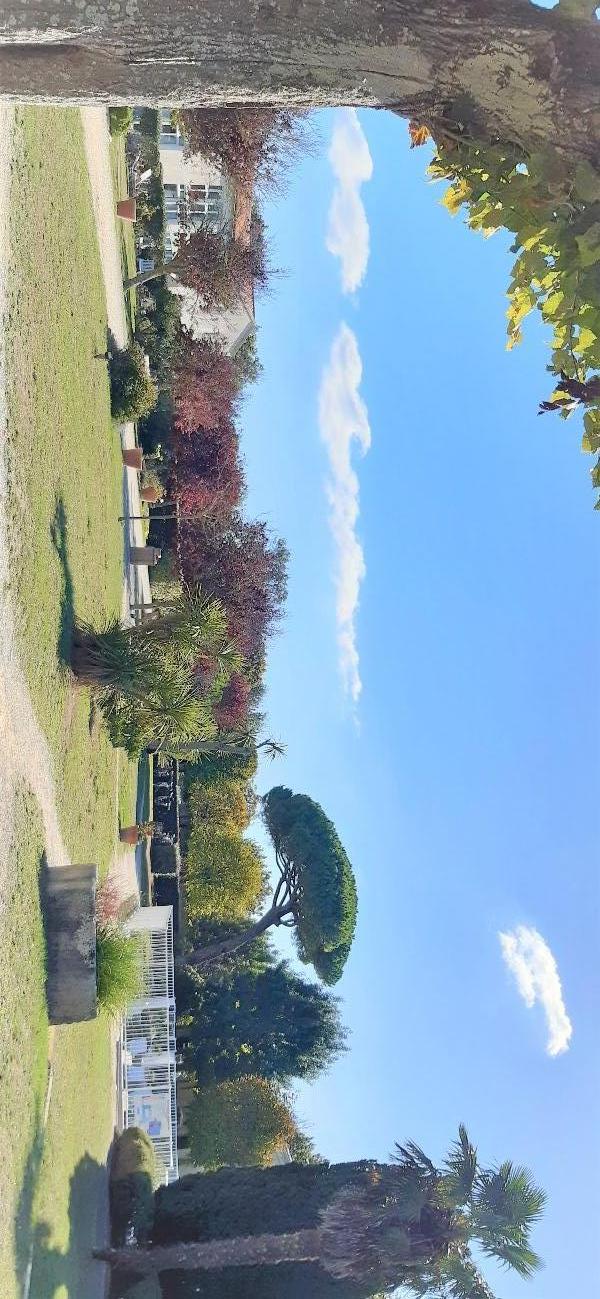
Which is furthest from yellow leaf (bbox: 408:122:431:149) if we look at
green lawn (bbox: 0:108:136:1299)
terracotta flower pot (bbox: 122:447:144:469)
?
terracotta flower pot (bbox: 122:447:144:469)

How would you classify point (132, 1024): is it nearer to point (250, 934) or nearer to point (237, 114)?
point (250, 934)

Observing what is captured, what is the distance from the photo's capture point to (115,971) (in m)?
10.6

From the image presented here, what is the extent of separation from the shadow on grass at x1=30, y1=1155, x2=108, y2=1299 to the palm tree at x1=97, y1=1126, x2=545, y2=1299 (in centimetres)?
48

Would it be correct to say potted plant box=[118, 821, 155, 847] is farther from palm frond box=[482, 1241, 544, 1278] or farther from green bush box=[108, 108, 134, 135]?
green bush box=[108, 108, 134, 135]

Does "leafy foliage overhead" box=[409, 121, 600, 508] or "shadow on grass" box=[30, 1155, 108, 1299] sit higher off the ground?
"leafy foliage overhead" box=[409, 121, 600, 508]

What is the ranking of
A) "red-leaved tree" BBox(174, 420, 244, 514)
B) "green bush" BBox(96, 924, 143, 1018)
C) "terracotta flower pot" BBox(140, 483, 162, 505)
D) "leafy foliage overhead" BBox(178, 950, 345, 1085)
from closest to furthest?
"green bush" BBox(96, 924, 143, 1018) < "terracotta flower pot" BBox(140, 483, 162, 505) < "red-leaved tree" BBox(174, 420, 244, 514) < "leafy foliage overhead" BBox(178, 950, 345, 1085)

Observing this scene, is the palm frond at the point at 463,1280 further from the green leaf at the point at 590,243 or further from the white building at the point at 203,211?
the white building at the point at 203,211

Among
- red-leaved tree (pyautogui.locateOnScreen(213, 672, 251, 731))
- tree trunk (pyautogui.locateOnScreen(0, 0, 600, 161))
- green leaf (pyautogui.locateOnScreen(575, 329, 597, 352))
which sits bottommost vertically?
green leaf (pyautogui.locateOnScreen(575, 329, 597, 352))

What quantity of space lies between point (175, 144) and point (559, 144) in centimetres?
3149

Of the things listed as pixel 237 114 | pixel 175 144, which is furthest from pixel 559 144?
pixel 175 144

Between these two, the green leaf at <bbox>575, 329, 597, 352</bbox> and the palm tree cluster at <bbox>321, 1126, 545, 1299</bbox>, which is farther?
the palm tree cluster at <bbox>321, 1126, 545, 1299</bbox>

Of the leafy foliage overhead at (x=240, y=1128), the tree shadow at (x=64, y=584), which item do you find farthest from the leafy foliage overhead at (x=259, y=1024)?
the tree shadow at (x=64, y=584)

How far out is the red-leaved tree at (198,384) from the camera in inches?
814

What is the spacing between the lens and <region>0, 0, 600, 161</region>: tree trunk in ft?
10.7
